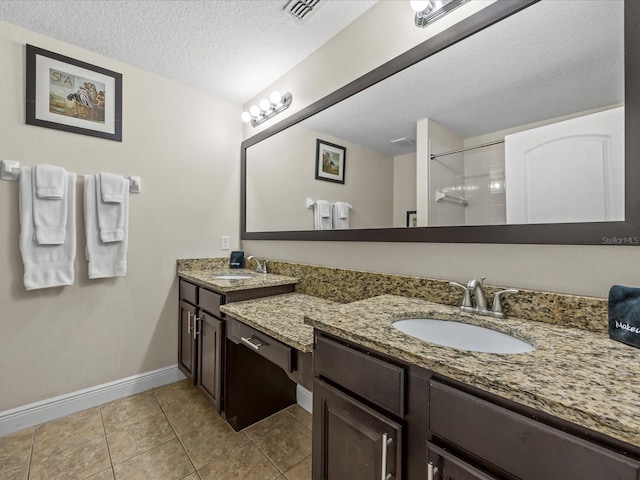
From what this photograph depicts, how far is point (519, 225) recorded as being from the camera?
3.36 ft

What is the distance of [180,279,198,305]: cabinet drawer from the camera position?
197 centimetres

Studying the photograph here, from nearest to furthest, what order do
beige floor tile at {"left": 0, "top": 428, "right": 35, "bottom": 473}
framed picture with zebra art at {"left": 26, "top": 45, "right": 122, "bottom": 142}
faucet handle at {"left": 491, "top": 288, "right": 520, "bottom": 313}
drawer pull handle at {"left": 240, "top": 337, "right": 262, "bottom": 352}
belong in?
faucet handle at {"left": 491, "top": 288, "right": 520, "bottom": 313} < drawer pull handle at {"left": 240, "top": 337, "right": 262, "bottom": 352} < beige floor tile at {"left": 0, "top": 428, "right": 35, "bottom": 473} < framed picture with zebra art at {"left": 26, "top": 45, "right": 122, "bottom": 142}

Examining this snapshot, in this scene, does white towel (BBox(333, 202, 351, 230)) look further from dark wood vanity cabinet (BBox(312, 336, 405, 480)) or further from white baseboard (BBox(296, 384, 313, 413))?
white baseboard (BBox(296, 384, 313, 413))

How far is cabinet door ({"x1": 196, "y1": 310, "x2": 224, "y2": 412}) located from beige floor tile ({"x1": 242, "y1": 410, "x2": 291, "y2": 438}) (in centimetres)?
23

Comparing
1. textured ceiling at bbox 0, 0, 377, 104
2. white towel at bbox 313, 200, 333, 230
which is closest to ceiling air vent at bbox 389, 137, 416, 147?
white towel at bbox 313, 200, 333, 230

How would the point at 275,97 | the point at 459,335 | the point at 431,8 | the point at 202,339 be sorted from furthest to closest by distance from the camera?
the point at 275,97 < the point at 202,339 < the point at 431,8 < the point at 459,335

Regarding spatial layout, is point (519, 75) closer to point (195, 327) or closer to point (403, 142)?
point (403, 142)

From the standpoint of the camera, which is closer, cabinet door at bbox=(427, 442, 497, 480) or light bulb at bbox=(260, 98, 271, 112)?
cabinet door at bbox=(427, 442, 497, 480)

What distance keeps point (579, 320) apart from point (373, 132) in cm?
116

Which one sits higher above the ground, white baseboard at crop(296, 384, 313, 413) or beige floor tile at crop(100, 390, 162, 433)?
white baseboard at crop(296, 384, 313, 413)

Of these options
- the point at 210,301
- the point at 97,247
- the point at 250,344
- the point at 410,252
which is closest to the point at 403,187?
the point at 410,252

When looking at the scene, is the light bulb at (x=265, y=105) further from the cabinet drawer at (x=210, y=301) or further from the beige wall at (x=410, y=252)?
the cabinet drawer at (x=210, y=301)

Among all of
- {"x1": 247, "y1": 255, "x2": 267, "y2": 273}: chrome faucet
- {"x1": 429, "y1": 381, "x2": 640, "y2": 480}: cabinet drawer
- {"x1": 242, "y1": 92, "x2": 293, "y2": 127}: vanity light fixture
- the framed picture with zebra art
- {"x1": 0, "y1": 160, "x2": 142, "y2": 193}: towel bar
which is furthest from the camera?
{"x1": 247, "y1": 255, "x2": 267, "y2": 273}: chrome faucet

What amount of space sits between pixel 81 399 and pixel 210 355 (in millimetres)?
959
